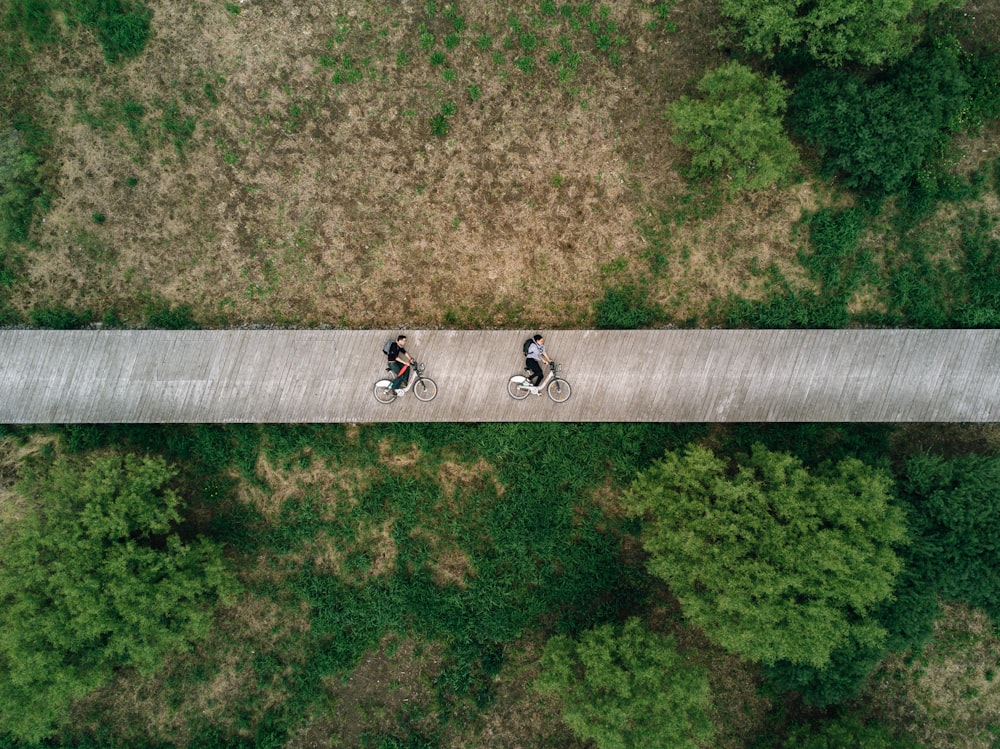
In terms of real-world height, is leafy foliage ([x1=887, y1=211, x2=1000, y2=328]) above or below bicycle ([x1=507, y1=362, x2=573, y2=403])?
above

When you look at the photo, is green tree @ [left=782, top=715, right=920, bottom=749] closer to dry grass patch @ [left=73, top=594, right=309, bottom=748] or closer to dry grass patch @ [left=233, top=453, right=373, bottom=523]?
dry grass patch @ [left=233, top=453, right=373, bottom=523]

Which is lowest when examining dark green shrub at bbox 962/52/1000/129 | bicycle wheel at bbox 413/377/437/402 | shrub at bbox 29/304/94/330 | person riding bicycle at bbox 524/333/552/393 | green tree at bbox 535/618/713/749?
green tree at bbox 535/618/713/749

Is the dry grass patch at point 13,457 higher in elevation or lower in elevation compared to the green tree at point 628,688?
lower

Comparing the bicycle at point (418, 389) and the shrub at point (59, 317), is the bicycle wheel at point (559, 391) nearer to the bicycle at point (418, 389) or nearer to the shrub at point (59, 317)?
the bicycle at point (418, 389)

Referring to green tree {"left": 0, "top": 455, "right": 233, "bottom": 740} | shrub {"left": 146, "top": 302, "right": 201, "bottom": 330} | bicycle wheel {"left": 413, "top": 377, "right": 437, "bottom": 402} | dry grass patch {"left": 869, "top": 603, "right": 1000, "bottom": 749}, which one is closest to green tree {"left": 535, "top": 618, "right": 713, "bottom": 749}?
dry grass patch {"left": 869, "top": 603, "right": 1000, "bottom": 749}

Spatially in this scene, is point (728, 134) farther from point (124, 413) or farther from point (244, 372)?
point (124, 413)

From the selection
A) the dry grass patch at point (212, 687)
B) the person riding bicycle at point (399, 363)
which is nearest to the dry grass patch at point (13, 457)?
the dry grass patch at point (212, 687)
